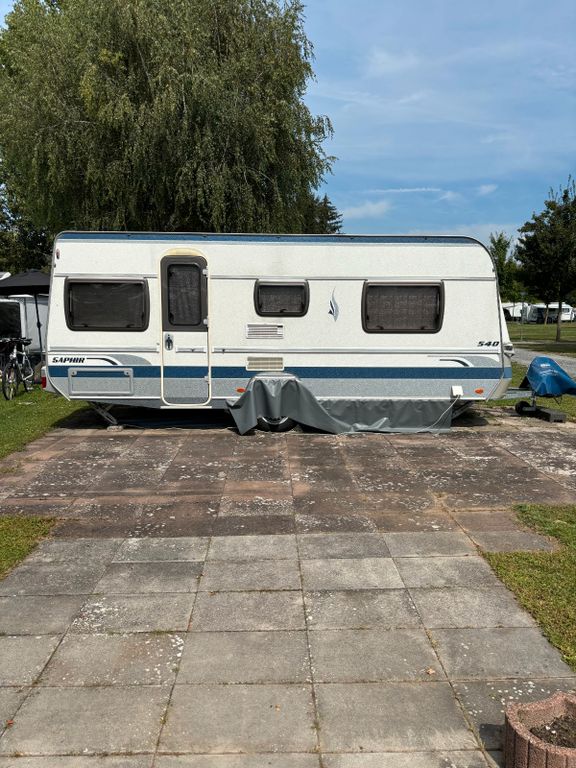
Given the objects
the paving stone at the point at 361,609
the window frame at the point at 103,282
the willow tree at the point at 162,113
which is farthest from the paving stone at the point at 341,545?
the willow tree at the point at 162,113

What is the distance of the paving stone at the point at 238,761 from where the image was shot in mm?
2660

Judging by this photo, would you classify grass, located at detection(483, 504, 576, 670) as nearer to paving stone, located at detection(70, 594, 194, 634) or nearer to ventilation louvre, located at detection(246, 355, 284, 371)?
paving stone, located at detection(70, 594, 194, 634)

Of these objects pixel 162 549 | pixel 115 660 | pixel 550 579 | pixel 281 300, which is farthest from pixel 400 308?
pixel 115 660

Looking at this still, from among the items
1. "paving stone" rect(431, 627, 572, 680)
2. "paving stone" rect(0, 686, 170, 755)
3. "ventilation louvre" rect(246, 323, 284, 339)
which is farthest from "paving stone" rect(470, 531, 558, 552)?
"ventilation louvre" rect(246, 323, 284, 339)

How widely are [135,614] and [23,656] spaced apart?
2.27ft

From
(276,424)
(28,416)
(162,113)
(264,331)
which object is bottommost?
(28,416)

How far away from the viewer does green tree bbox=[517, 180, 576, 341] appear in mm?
26672

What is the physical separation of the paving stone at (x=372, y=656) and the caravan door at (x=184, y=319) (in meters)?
5.86

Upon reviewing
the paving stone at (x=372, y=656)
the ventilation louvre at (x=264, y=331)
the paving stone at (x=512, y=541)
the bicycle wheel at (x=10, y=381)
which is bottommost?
the paving stone at (x=372, y=656)

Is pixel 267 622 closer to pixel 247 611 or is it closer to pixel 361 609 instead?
pixel 247 611

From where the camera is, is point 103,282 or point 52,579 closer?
point 52,579

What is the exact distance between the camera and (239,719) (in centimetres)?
293

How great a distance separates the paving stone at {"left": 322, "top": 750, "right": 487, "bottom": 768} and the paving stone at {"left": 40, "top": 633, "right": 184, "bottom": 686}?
1.00m

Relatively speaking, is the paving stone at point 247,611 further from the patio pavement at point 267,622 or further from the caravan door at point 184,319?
→ the caravan door at point 184,319
